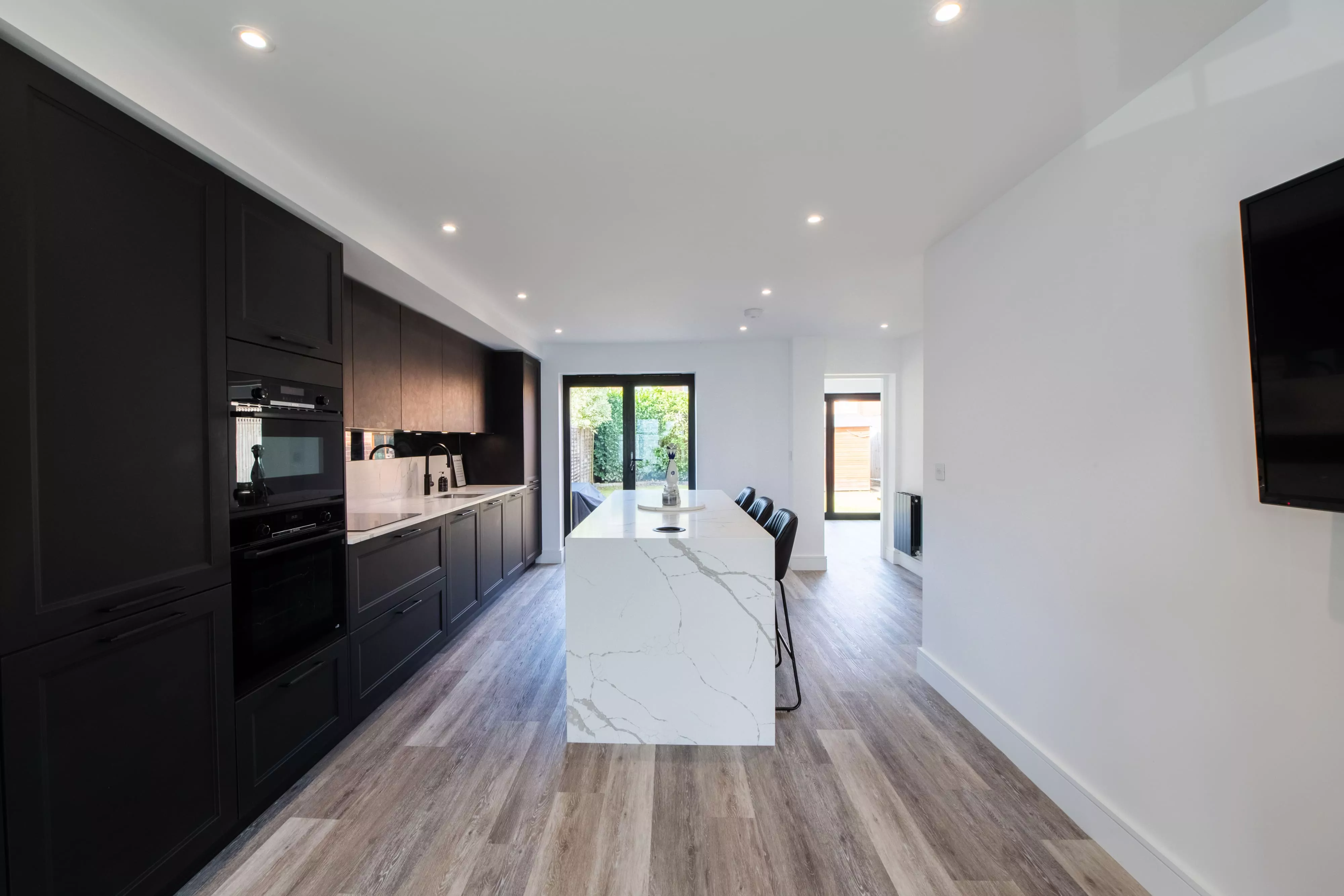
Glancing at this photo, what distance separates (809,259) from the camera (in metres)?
2.89

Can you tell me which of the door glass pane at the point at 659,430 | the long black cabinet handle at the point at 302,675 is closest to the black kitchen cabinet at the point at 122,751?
the long black cabinet handle at the point at 302,675

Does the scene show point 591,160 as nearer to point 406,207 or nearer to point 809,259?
point 406,207

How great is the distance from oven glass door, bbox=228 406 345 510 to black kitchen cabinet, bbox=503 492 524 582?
225cm

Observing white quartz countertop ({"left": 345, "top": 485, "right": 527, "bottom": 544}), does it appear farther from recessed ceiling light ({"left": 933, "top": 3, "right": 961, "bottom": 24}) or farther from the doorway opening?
the doorway opening

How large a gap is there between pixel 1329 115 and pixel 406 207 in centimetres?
306

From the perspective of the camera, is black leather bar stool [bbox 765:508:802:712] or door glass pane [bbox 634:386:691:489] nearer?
black leather bar stool [bbox 765:508:802:712]

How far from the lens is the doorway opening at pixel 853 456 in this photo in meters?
8.24

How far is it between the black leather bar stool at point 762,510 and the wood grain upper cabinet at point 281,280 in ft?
8.36

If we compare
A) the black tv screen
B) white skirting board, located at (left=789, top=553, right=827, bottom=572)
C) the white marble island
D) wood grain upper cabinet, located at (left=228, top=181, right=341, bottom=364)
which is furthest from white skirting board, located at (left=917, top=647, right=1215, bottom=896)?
wood grain upper cabinet, located at (left=228, top=181, right=341, bottom=364)

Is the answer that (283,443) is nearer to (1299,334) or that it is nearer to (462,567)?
(462,567)

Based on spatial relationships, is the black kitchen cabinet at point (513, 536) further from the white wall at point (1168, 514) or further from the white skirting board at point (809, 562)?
the white wall at point (1168, 514)

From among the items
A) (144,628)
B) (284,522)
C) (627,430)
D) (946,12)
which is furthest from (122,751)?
(627,430)

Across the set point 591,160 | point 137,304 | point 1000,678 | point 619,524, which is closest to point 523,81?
point 591,160

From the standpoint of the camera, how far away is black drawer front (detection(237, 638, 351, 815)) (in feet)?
5.53
